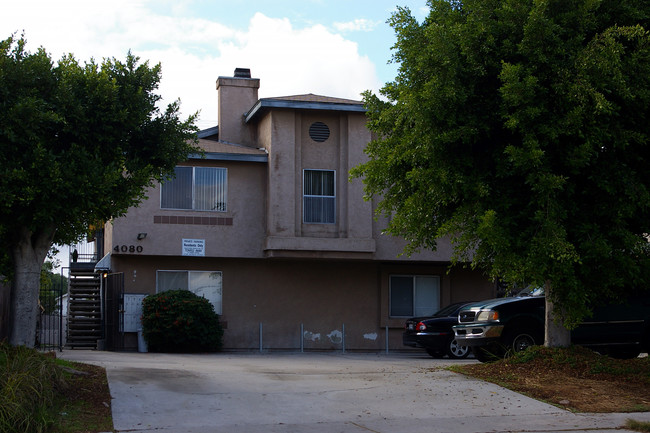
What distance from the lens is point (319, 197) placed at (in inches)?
883

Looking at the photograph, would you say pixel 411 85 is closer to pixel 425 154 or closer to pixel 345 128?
pixel 425 154

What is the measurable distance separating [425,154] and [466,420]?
4316mm

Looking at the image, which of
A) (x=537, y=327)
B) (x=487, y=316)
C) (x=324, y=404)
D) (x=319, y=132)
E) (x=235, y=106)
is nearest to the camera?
(x=324, y=404)

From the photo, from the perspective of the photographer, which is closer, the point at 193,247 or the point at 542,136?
the point at 542,136

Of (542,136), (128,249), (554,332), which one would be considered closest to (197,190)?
(128,249)

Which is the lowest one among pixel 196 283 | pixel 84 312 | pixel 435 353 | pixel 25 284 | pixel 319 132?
pixel 435 353

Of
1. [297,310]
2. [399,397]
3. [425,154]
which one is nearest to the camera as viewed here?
[399,397]

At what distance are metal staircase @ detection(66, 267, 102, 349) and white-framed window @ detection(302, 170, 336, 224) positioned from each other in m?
6.68

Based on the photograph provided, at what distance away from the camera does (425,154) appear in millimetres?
11633

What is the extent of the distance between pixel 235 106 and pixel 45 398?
671 inches

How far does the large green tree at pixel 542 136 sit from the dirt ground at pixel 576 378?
0.79 metres

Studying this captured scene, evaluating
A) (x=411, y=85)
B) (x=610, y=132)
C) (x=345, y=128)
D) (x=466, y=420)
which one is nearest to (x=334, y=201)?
(x=345, y=128)

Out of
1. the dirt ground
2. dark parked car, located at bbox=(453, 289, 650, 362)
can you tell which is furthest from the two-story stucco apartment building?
the dirt ground

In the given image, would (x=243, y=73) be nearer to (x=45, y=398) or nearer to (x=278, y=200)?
(x=278, y=200)
